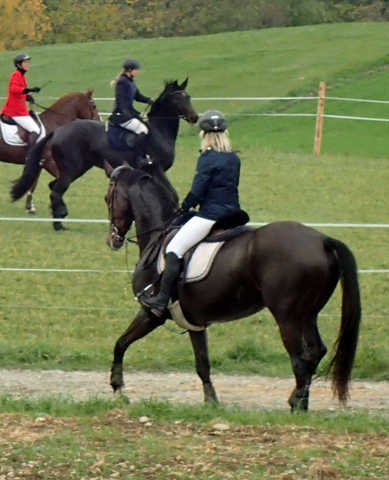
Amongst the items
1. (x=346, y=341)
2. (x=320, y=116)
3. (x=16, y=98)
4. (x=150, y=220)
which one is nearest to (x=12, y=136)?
(x=16, y=98)

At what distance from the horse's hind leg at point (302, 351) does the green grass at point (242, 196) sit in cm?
150

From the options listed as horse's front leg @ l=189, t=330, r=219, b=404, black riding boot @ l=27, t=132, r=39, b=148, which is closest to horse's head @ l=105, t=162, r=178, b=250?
horse's front leg @ l=189, t=330, r=219, b=404

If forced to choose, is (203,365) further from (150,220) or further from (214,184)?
(214,184)

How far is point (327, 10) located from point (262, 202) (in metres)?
44.8

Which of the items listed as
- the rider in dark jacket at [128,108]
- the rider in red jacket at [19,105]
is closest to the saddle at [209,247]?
the rider in dark jacket at [128,108]

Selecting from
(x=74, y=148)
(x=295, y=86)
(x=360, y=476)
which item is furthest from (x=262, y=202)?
(x=295, y=86)

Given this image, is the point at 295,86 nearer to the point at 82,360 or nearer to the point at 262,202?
the point at 262,202

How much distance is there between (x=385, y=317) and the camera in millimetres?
10453

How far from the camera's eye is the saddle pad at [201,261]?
7340 mm

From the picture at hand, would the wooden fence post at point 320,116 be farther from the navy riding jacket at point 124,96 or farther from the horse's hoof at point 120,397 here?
the horse's hoof at point 120,397

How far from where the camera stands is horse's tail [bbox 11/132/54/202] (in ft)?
49.3

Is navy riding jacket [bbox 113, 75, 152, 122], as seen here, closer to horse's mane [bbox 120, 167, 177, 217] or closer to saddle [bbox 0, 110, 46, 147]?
saddle [bbox 0, 110, 46, 147]

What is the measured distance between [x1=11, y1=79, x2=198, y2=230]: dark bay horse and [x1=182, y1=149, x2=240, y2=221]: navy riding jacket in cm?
785

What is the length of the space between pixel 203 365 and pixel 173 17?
5588cm
